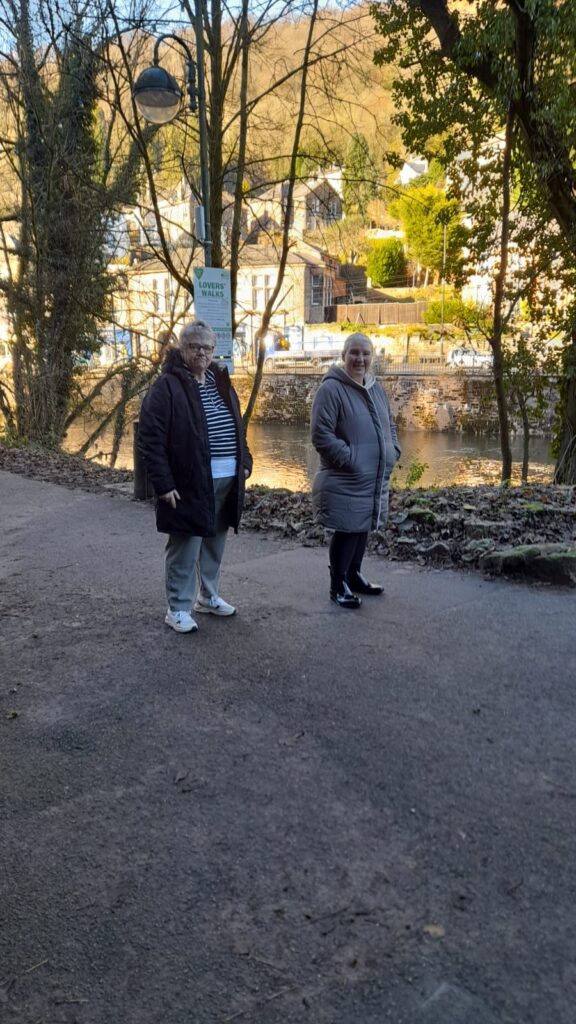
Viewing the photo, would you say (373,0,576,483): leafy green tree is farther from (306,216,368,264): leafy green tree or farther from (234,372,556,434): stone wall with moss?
(234,372,556,434): stone wall with moss

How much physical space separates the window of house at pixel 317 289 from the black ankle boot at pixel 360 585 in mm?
64832

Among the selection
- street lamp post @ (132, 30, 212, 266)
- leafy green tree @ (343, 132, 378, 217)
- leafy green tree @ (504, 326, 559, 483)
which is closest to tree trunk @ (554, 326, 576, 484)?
leafy green tree @ (504, 326, 559, 483)

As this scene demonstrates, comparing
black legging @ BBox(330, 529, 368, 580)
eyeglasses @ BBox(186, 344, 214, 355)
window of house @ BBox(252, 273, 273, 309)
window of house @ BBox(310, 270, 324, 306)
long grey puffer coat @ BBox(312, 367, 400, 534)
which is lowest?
black legging @ BBox(330, 529, 368, 580)

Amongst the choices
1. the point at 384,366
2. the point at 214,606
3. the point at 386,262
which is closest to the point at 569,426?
the point at 214,606

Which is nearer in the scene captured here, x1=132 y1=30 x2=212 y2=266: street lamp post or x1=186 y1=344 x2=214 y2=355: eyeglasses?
x1=186 y1=344 x2=214 y2=355: eyeglasses

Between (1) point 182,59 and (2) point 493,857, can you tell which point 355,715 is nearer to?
(2) point 493,857

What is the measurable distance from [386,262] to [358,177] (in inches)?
2990

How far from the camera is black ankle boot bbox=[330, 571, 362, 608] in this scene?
546cm

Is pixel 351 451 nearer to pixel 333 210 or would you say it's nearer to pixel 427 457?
pixel 333 210

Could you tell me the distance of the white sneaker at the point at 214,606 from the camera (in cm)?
536

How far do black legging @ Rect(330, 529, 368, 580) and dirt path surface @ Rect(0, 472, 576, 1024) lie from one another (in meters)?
0.34

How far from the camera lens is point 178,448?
4715mm

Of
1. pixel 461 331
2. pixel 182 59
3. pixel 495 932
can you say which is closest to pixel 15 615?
pixel 495 932

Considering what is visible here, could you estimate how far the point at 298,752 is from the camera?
11.4 feet
